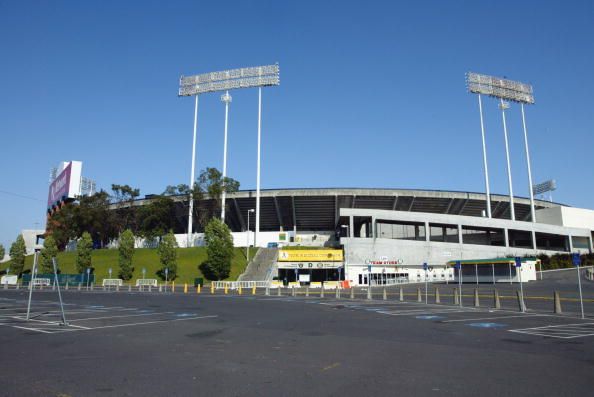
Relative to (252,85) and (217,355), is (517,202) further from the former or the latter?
(217,355)

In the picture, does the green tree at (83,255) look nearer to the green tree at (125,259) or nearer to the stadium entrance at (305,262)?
the green tree at (125,259)

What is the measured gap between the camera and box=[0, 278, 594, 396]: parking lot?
262 inches

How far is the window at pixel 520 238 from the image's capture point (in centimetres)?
8312

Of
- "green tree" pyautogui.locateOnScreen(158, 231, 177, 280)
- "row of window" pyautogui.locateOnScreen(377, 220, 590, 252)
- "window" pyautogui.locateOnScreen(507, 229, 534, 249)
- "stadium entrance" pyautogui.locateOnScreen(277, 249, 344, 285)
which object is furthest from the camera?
"window" pyautogui.locateOnScreen(507, 229, 534, 249)

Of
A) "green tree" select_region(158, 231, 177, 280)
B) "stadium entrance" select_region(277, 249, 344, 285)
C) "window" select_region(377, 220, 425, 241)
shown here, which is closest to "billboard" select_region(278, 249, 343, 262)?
"stadium entrance" select_region(277, 249, 344, 285)

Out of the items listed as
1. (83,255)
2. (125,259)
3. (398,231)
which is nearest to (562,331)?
(125,259)

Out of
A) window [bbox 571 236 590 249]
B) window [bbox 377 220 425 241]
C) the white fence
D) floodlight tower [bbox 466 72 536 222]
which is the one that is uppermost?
floodlight tower [bbox 466 72 536 222]

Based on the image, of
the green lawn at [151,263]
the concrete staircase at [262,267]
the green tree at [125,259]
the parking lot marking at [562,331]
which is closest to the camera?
the parking lot marking at [562,331]

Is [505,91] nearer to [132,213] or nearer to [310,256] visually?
[310,256]

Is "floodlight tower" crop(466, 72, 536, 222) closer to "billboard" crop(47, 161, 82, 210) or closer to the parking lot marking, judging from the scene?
the parking lot marking

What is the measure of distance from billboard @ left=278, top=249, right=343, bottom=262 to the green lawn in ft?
21.3

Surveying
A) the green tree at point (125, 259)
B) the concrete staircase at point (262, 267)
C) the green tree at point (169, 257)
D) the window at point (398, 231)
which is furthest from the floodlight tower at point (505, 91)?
the green tree at point (125, 259)

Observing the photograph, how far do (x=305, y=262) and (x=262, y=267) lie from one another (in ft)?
21.1

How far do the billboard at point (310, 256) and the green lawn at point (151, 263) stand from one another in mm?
6495
